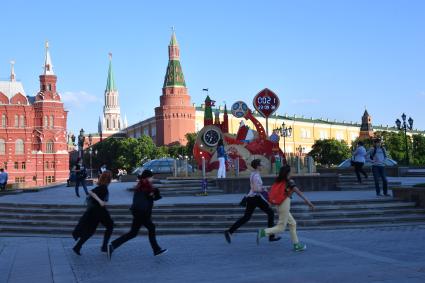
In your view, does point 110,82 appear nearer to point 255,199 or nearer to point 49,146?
point 49,146

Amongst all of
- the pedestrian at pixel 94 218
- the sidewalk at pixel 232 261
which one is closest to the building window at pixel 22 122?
the sidewalk at pixel 232 261

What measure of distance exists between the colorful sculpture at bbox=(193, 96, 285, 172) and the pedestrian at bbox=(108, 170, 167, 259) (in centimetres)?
1799

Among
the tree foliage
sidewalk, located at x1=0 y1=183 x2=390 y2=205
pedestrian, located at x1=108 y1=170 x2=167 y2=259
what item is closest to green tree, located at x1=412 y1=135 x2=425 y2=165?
the tree foliage

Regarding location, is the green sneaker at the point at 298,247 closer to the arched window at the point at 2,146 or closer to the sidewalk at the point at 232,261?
the sidewalk at the point at 232,261

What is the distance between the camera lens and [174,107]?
A: 119 m

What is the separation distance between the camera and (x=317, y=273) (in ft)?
26.9

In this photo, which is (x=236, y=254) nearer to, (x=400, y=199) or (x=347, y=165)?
(x=400, y=199)

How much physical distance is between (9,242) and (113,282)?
6.19m

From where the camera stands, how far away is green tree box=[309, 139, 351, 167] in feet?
331

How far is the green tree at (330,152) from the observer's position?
100938 mm

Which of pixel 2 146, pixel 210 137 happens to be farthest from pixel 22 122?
pixel 210 137

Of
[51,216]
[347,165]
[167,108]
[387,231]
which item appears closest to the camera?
[387,231]

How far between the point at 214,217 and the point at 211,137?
51.7ft

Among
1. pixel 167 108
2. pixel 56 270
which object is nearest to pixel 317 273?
pixel 56 270
